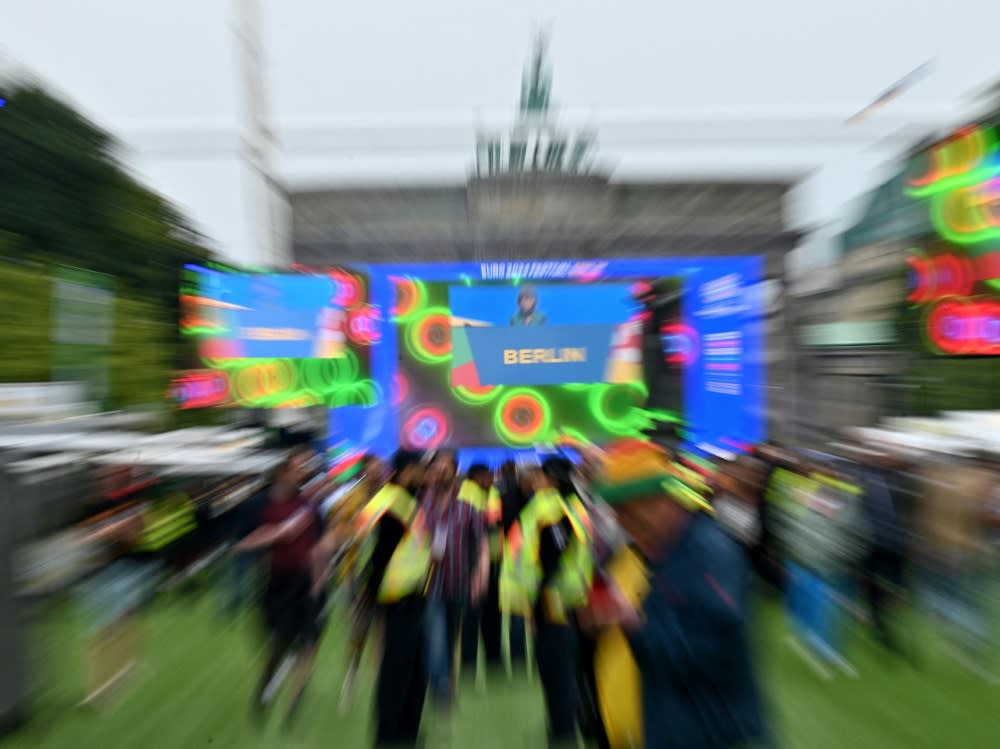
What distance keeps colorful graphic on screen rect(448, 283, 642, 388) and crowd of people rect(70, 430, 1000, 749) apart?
1999mm

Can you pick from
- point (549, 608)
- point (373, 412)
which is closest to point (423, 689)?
point (549, 608)

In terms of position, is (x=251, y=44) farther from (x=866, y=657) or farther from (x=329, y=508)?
(x=866, y=657)

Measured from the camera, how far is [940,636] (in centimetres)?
378

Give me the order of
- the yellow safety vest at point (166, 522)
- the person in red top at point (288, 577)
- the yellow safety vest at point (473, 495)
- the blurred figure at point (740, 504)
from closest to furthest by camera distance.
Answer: the person in red top at point (288, 577), the yellow safety vest at point (473, 495), the yellow safety vest at point (166, 522), the blurred figure at point (740, 504)

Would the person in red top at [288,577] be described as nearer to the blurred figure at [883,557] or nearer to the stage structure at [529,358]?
the stage structure at [529,358]

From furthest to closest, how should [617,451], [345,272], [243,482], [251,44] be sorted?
1. [251,44]
2. [345,272]
3. [243,482]
4. [617,451]

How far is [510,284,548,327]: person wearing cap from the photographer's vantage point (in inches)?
244

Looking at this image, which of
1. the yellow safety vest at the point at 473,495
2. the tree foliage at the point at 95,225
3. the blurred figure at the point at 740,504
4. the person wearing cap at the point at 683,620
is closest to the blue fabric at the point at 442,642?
the yellow safety vest at the point at 473,495

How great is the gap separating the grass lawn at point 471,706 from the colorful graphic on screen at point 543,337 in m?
3.16

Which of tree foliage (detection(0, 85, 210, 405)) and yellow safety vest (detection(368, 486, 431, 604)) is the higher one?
tree foliage (detection(0, 85, 210, 405))

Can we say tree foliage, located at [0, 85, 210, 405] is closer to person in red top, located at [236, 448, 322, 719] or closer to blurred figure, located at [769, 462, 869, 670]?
person in red top, located at [236, 448, 322, 719]

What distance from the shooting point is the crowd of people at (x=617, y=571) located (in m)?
1.83

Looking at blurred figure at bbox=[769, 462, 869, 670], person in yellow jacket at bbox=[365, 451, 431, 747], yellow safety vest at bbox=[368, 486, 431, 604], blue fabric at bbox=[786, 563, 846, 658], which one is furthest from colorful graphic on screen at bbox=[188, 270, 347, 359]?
blue fabric at bbox=[786, 563, 846, 658]

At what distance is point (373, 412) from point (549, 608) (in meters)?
3.88
